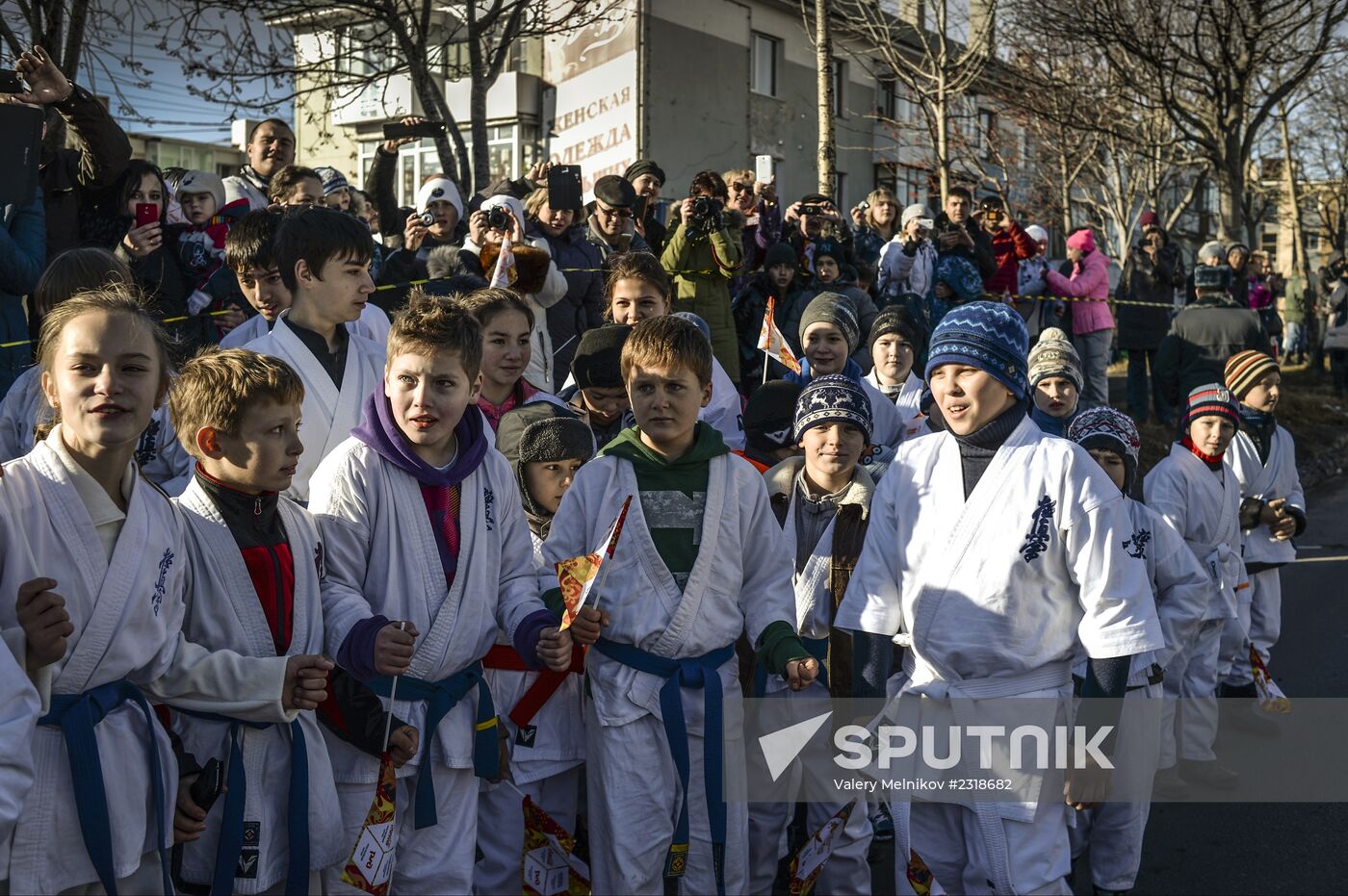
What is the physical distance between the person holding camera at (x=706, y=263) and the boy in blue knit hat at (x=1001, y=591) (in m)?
4.38

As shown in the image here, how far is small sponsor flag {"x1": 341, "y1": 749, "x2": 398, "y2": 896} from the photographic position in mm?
3326

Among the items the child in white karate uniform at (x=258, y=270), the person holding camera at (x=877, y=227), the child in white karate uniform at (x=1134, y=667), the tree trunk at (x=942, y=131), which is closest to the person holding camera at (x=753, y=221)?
the person holding camera at (x=877, y=227)

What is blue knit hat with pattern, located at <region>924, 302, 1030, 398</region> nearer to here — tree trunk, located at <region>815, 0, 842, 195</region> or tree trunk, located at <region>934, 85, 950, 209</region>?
tree trunk, located at <region>815, 0, 842, 195</region>

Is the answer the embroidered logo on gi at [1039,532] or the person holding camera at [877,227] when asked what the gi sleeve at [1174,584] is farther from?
the person holding camera at [877,227]

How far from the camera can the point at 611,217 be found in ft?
27.3

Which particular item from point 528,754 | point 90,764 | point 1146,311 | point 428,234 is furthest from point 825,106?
point 90,764

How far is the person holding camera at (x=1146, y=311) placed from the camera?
47.2 feet

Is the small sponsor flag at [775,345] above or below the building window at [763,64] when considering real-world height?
below

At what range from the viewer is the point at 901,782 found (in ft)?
12.8

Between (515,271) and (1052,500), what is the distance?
3.66 meters

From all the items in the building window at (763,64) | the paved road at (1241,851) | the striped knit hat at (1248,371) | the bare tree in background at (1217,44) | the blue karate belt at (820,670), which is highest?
the building window at (763,64)

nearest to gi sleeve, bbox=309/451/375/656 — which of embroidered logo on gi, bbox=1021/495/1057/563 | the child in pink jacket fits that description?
embroidered logo on gi, bbox=1021/495/1057/563

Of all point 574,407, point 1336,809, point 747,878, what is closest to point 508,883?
point 747,878

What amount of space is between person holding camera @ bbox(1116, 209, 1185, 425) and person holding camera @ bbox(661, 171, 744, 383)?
25.2 feet
